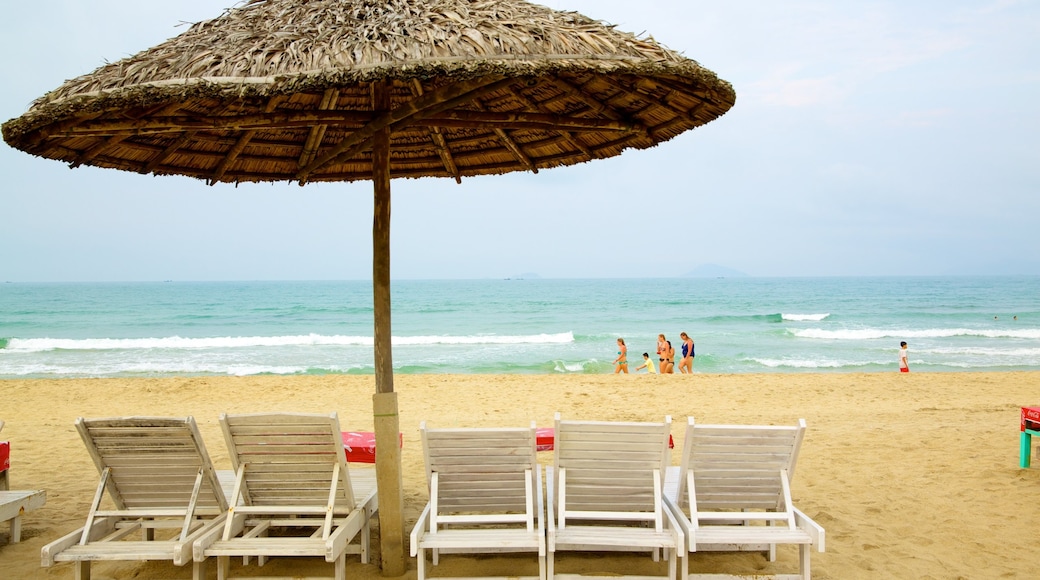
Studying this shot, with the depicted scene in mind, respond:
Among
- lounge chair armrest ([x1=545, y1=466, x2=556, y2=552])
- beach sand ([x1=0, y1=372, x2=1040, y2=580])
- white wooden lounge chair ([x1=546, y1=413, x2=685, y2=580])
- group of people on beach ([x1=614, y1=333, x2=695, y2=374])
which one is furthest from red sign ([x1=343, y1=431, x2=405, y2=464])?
group of people on beach ([x1=614, y1=333, x2=695, y2=374])

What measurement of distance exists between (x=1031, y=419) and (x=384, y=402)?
4.74 metres

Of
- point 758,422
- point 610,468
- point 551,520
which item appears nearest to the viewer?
point 551,520

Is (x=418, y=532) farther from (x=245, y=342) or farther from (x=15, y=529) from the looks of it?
(x=245, y=342)

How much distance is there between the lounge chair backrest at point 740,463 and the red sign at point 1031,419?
309cm

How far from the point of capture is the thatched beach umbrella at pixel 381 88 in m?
2.86

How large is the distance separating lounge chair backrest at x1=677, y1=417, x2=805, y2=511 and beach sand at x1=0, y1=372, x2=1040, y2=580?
51 cm

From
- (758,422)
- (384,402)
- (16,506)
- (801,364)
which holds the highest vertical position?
(384,402)

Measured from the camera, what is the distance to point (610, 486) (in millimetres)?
3301

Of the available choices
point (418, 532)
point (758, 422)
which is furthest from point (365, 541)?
point (758, 422)

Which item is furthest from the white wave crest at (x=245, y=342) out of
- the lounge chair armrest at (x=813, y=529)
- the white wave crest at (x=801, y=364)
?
the lounge chair armrest at (x=813, y=529)

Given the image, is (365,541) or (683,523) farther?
(365,541)

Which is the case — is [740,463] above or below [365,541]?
above

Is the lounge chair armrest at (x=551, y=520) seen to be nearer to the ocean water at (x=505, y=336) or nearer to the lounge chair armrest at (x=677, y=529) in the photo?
the lounge chair armrest at (x=677, y=529)

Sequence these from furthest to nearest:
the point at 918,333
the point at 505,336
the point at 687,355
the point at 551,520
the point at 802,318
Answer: the point at 802,318
the point at 505,336
the point at 918,333
the point at 687,355
the point at 551,520
